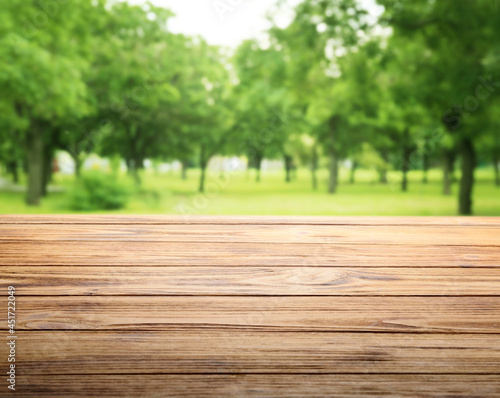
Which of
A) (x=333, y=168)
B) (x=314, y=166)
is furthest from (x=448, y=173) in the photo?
(x=314, y=166)

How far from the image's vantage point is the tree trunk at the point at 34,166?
11.8 metres

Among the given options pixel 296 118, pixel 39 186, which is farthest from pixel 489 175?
pixel 39 186

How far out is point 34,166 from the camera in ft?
38.5

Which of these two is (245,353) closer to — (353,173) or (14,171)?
(353,173)

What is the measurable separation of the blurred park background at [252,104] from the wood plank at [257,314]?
7276 mm

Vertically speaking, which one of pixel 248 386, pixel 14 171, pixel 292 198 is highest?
pixel 14 171

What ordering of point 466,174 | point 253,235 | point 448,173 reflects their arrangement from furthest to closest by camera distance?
1. point 448,173
2. point 466,174
3. point 253,235

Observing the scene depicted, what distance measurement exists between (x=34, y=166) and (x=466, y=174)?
10.6 m

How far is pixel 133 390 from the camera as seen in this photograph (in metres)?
1.02

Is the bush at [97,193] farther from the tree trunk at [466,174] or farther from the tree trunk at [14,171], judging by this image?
the tree trunk at [466,174]

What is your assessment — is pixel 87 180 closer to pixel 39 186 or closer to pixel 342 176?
pixel 39 186

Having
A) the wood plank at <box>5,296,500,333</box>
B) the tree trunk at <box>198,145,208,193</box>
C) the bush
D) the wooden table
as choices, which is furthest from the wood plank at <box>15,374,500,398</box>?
the tree trunk at <box>198,145,208,193</box>

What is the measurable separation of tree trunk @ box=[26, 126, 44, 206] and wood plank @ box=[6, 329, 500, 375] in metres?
11.8

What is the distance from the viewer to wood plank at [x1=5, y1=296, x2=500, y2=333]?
1098 millimetres
